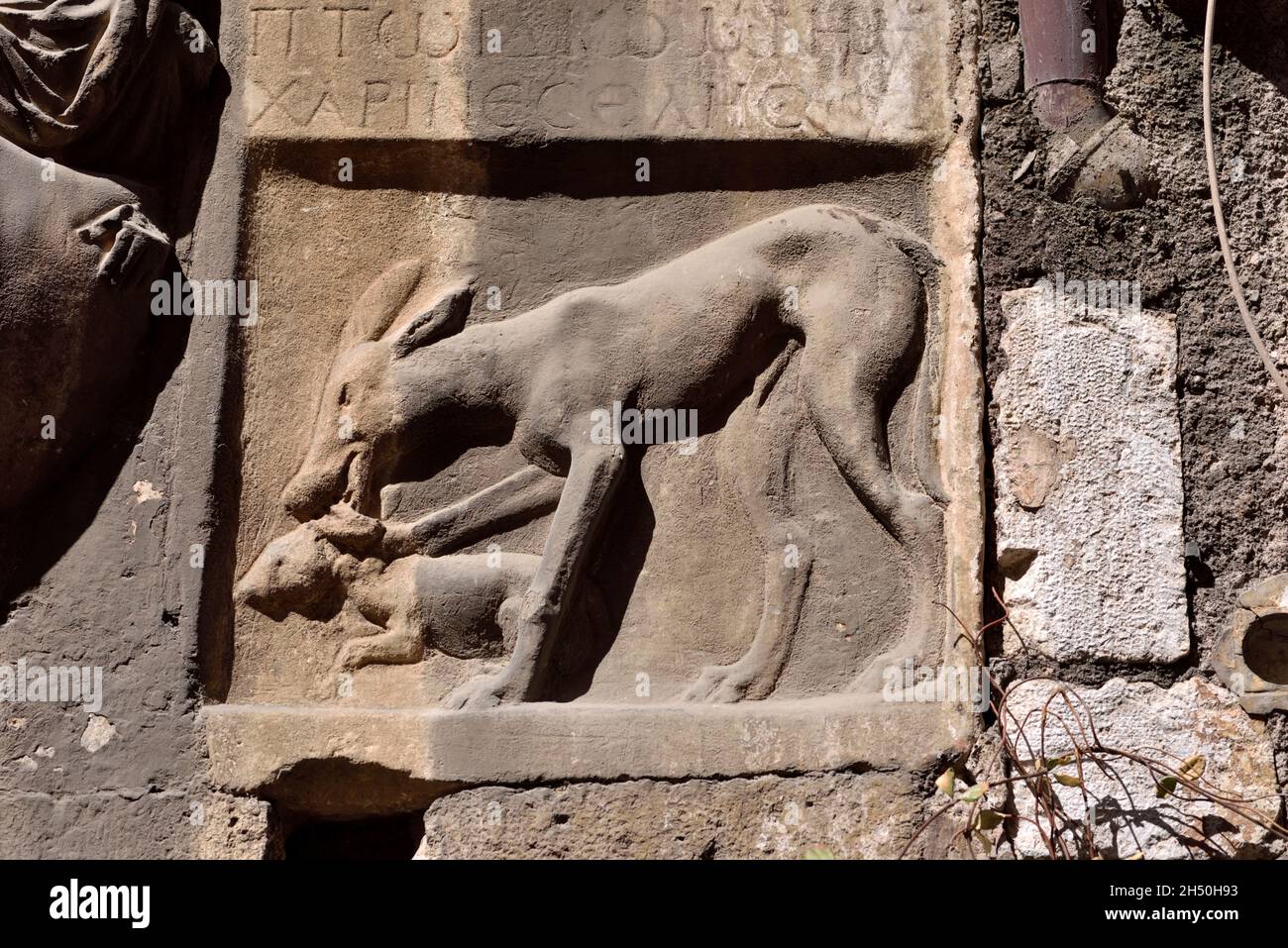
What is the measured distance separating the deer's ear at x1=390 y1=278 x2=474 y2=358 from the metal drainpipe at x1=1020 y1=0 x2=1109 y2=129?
144cm

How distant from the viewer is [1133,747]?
313 centimetres

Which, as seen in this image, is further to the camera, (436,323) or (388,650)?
(436,323)

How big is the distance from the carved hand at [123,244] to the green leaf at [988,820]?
7.24 ft

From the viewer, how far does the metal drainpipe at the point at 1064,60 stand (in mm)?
3451

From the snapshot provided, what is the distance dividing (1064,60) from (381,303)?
5.60ft

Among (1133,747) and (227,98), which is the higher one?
(227,98)

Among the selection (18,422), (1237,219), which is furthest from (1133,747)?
(18,422)

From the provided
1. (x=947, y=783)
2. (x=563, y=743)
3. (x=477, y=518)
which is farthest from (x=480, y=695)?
(x=947, y=783)

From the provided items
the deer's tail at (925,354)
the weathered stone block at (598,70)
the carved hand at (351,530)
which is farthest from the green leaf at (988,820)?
the weathered stone block at (598,70)

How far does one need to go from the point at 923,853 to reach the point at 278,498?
1643 millimetres

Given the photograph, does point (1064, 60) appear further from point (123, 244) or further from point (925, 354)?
point (123, 244)

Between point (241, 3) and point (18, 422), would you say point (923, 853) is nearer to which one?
point (18, 422)

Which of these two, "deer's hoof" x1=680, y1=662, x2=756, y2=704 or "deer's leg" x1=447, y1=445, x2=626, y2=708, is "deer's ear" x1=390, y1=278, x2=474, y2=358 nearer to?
"deer's leg" x1=447, y1=445, x2=626, y2=708

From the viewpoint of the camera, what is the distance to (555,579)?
3242 millimetres
